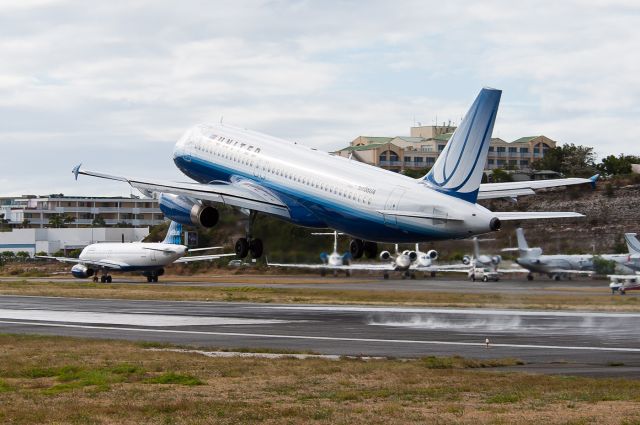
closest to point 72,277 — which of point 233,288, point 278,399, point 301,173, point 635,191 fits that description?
point 233,288

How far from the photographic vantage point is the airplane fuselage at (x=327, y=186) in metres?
59.6

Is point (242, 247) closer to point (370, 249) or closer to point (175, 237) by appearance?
point (370, 249)

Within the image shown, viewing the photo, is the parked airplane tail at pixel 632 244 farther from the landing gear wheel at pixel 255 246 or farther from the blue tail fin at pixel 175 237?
the blue tail fin at pixel 175 237

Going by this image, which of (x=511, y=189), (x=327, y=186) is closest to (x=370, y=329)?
(x=327, y=186)

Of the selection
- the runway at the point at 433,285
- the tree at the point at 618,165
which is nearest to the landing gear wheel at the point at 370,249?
the runway at the point at 433,285

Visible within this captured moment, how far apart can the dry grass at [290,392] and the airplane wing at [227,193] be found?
26.0 metres

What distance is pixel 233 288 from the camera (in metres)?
103

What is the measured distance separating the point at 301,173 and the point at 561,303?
70.5ft

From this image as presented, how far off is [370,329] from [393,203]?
7252 millimetres

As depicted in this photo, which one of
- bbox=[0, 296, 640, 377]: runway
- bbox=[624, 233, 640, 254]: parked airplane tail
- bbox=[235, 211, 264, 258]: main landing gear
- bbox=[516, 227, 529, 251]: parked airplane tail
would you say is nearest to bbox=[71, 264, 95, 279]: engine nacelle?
bbox=[0, 296, 640, 377]: runway

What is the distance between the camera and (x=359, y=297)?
8531 cm

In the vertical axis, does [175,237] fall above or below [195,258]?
above

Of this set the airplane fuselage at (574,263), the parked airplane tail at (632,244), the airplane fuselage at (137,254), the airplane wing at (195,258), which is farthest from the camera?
the airplane fuselage at (137,254)

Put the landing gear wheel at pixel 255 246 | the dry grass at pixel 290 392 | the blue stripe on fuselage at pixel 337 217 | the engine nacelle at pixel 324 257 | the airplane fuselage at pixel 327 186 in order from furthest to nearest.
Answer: the engine nacelle at pixel 324 257 → the landing gear wheel at pixel 255 246 → the blue stripe on fuselage at pixel 337 217 → the airplane fuselage at pixel 327 186 → the dry grass at pixel 290 392
